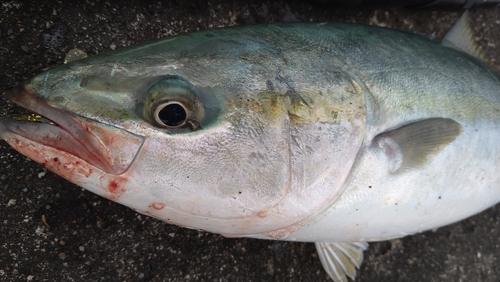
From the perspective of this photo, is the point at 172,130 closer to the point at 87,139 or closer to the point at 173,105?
the point at 173,105

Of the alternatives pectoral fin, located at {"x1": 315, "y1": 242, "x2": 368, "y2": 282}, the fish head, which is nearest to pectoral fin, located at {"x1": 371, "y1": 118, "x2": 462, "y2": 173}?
the fish head

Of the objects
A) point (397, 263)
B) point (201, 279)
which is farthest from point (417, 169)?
point (201, 279)

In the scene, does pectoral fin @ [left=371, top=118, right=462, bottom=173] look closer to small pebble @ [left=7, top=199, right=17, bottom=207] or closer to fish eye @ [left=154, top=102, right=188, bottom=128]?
fish eye @ [left=154, top=102, right=188, bottom=128]

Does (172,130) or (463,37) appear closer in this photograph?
(172,130)

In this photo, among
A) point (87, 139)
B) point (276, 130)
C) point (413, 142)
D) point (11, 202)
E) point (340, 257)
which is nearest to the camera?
point (87, 139)

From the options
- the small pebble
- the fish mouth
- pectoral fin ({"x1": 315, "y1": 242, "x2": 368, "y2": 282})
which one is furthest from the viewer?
pectoral fin ({"x1": 315, "y1": 242, "x2": 368, "y2": 282})

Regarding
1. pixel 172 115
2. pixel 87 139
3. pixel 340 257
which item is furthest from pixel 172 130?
pixel 340 257

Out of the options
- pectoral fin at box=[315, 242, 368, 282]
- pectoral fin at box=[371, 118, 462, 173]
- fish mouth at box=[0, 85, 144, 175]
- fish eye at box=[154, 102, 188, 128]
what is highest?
pectoral fin at box=[371, 118, 462, 173]

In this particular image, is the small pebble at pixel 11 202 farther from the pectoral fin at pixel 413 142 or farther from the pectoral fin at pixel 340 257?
the pectoral fin at pixel 413 142

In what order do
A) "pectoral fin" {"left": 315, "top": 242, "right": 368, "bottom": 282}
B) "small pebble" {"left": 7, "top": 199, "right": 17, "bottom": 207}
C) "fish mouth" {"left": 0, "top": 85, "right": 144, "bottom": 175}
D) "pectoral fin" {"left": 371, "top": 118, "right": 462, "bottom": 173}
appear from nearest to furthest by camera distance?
"fish mouth" {"left": 0, "top": 85, "right": 144, "bottom": 175}, "pectoral fin" {"left": 371, "top": 118, "right": 462, "bottom": 173}, "small pebble" {"left": 7, "top": 199, "right": 17, "bottom": 207}, "pectoral fin" {"left": 315, "top": 242, "right": 368, "bottom": 282}
